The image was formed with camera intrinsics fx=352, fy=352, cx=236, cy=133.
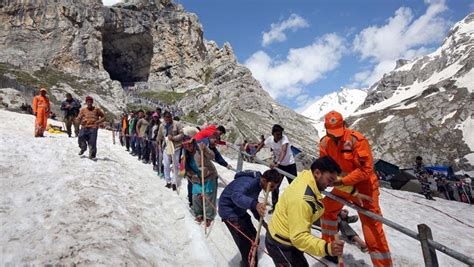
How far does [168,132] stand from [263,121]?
1639 inches

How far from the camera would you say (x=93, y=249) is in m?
5.57

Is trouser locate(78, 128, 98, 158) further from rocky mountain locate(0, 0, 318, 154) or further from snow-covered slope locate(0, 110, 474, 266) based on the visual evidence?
rocky mountain locate(0, 0, 318, 154)

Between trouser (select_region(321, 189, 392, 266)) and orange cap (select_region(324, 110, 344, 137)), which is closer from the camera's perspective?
trouser (select_region(321, 189, 392, 266))

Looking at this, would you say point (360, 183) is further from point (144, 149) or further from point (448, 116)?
point (448, 116)

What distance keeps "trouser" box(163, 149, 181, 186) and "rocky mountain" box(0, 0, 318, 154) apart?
2956 cm

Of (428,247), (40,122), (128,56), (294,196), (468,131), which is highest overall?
(128,56)

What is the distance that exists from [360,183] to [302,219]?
8.01ft

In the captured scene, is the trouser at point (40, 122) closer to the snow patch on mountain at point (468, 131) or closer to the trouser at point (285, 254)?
the trouser at point (285, 254)

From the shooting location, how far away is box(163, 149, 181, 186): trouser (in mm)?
10859

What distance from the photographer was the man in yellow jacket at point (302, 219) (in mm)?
3943

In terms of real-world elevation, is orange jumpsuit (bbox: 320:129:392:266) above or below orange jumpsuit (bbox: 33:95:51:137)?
below

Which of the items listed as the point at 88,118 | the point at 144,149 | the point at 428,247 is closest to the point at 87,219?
the point at 428,247

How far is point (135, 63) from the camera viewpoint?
82062 mm

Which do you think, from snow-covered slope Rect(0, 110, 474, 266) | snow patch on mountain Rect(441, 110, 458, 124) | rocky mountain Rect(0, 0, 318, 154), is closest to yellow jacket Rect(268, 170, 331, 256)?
snow-covered slope Rect(0, 110, 474, 266)
